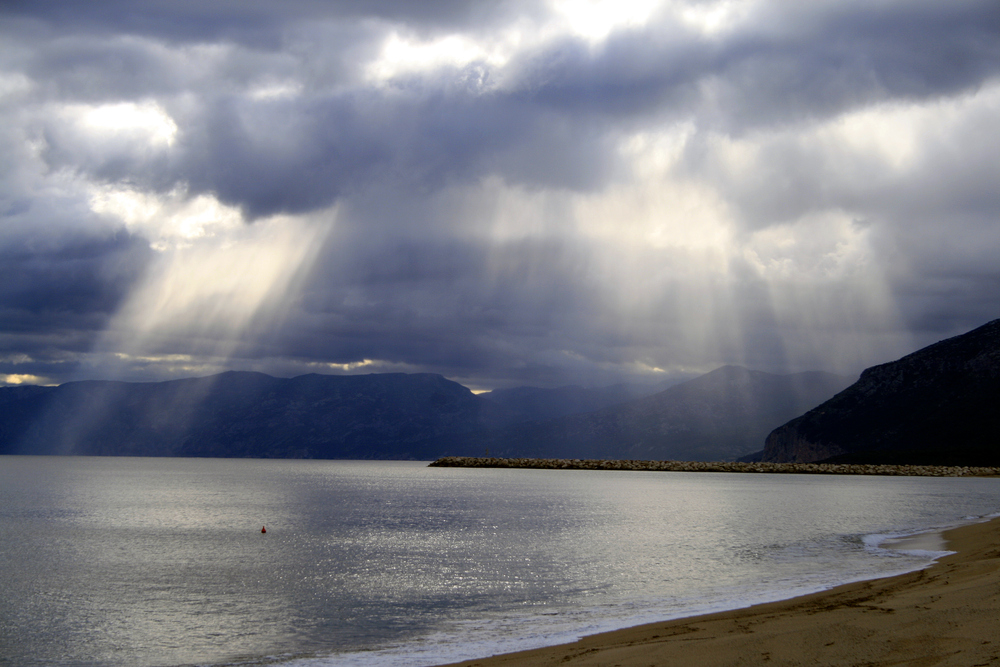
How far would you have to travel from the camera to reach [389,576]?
34062mm

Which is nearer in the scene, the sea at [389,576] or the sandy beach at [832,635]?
the sandy beach at [832,635]

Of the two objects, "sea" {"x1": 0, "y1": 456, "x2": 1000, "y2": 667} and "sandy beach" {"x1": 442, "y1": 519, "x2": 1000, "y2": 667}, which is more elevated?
"sandy beach" {"x1": 442, "y1": 519, "x2": 1000, "y2": 667}

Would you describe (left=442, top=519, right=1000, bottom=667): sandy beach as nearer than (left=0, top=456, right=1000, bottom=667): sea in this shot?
Yes

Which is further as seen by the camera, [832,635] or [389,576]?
[389,576]

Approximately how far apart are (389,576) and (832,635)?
22960 millimetres

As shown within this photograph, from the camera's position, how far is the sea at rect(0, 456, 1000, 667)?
21609mm

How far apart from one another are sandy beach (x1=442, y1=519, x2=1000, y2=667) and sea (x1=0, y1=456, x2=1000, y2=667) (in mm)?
2427

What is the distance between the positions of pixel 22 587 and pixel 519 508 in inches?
2125

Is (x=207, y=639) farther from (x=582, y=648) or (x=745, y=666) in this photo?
(x=745, y=666)

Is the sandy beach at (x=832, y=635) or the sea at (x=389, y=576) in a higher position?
the sandy beach at (x=832, y=635)

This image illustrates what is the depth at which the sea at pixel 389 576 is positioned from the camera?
21609 millimetres

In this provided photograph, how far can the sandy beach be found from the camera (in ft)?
45.5

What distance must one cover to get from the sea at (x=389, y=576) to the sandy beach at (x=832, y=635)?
2.43 meters

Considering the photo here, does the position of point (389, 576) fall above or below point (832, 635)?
below
